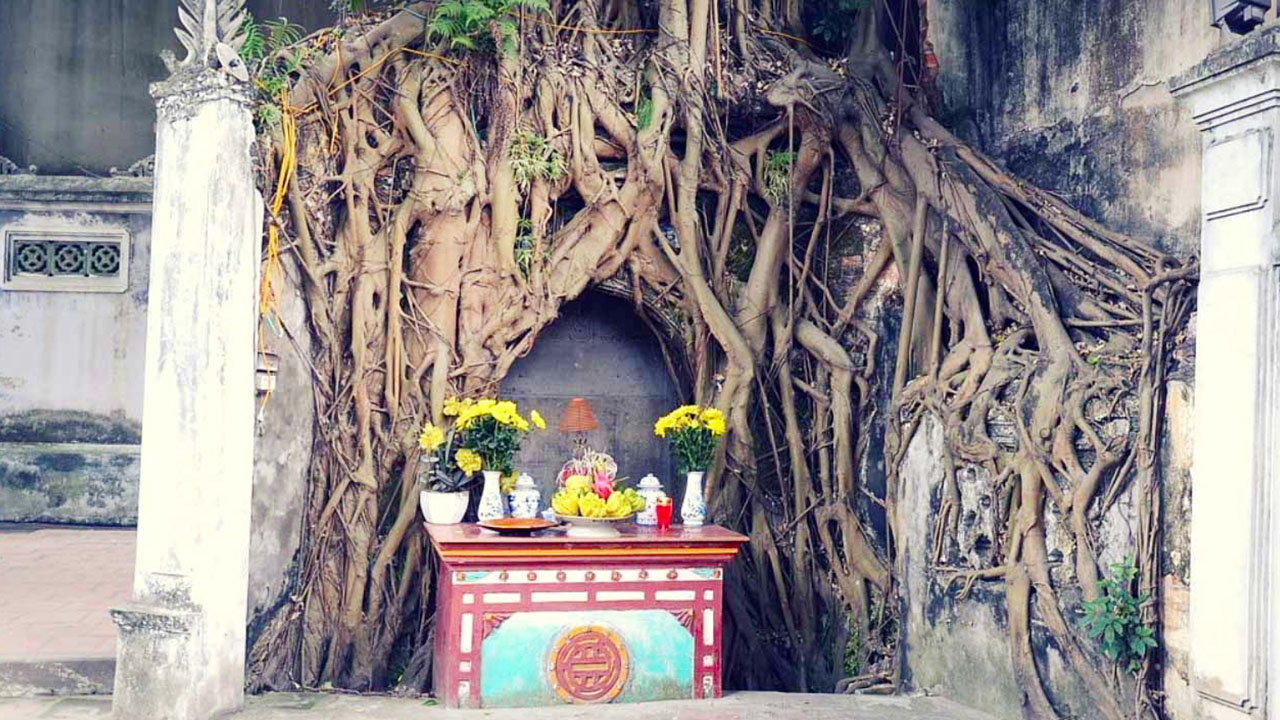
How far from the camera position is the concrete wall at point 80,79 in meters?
10.2

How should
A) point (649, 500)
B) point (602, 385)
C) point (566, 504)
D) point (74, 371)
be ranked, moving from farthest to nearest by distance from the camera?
point (74, 371), point (602, 385), point (649, 500), point (566, 504)

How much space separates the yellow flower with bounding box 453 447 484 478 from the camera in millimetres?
6820

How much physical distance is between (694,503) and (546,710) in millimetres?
1471

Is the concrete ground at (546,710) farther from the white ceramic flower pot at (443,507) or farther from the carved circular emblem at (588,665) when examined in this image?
the white ceramic flower pot at (443,507)

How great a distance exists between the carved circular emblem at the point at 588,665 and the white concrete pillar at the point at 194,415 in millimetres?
1464

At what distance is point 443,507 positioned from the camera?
6.73 meters

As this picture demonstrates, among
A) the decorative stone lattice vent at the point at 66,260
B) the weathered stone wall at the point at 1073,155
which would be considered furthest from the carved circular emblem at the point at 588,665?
the decorative stone lattice vent at the point at 66,260

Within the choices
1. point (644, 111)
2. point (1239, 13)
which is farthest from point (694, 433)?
point (1239, 13)

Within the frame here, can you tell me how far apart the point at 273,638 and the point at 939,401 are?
359 cm

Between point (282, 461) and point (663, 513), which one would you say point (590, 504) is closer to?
point (663, 513)

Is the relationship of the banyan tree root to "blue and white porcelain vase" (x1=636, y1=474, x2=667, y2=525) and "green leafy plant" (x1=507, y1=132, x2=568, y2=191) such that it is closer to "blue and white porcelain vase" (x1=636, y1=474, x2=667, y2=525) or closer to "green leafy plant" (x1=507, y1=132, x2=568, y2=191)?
"green leafy plant" (x1=507, y1=132, x2=568, y2=191)

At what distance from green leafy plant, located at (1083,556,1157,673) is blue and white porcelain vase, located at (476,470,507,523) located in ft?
9.62

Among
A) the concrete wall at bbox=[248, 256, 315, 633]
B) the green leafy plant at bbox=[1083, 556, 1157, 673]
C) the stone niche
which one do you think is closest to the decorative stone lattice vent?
the stone niche

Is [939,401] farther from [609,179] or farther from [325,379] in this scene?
[325,379]
